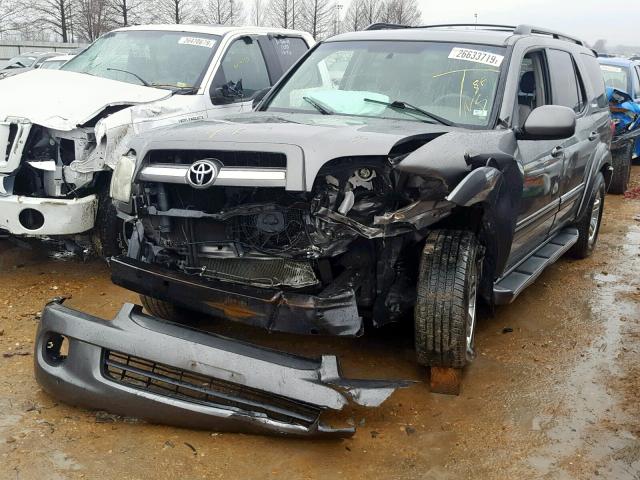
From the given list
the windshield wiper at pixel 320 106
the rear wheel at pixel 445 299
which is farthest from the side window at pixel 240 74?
the rear wheel at pixel 445 299

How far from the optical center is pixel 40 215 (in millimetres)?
5098

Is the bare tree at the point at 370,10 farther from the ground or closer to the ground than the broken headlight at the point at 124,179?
farther from the ground

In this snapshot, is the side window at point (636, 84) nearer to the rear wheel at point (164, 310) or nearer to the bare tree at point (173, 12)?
the rear wheel at point (164, 310)

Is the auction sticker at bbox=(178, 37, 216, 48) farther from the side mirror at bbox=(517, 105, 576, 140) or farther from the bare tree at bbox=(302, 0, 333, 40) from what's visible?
the bare tree at bbox=(302, 0, 333, 40)

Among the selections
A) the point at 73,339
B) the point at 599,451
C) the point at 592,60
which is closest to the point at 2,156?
the point at 73,339

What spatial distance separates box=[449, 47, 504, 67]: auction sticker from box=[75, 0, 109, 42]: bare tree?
1136 inches

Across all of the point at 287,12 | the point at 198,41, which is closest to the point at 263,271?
the point at 198,41

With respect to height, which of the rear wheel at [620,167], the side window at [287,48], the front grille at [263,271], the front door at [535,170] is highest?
the side window at [287,48]

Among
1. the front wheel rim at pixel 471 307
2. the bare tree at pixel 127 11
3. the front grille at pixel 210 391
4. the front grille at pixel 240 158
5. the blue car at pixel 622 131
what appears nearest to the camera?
the front grille at pixel 210 391

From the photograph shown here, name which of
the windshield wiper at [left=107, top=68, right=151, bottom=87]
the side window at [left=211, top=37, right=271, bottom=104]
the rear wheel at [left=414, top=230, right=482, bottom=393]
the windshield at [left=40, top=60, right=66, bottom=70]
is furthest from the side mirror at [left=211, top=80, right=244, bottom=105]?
the rear wheel at [left=414, top=230, right=482, bottom=393]

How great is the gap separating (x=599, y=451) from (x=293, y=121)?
2378mm

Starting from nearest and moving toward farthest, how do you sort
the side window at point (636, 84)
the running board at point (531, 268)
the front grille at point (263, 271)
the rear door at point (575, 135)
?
the front grille at point (263, 271), the running board at point (531, 268), the rear door at point (575, 135), the side window at point (636, 84)

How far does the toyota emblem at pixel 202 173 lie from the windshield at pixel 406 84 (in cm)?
121

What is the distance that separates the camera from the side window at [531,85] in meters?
4.61
